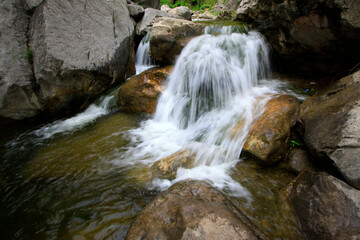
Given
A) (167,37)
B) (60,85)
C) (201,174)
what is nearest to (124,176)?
(201,174)

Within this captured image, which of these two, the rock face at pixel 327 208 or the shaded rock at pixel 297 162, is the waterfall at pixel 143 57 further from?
the rock face at pixel 327 208

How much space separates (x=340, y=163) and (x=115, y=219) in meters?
3.03

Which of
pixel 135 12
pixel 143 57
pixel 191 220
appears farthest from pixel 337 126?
pixel 135 12

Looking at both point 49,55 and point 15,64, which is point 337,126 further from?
point 15,64

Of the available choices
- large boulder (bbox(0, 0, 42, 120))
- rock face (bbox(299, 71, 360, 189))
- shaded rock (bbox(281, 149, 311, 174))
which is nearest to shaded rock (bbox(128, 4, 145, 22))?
large boulder (bbox(0, 0, 42, 120))

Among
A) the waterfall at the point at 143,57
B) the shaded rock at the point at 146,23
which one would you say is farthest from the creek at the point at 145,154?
the shaded rock at the point at 146,23

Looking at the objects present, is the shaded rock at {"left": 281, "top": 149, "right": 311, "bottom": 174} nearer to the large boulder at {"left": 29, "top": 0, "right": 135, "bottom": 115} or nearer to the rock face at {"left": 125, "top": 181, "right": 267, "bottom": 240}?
the rock face at {"left": 125, "top": 181, "right": 267, "bottom": 240}

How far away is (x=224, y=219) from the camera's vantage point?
1.71 m

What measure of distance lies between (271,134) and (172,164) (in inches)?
73.3

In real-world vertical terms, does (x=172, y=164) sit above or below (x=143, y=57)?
below

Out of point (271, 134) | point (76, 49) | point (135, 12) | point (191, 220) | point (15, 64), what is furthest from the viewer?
point (135, 12)

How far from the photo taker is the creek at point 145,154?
7.95ft

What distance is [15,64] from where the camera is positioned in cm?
468

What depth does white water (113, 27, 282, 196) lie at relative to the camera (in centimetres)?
338
